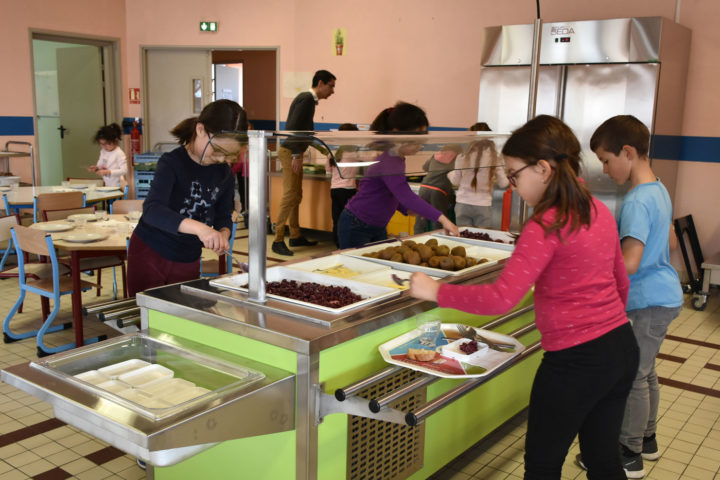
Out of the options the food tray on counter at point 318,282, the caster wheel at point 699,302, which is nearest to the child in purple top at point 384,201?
the food tray on counter at point 318,282

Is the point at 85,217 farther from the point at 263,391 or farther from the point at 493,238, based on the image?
the point at 263,391

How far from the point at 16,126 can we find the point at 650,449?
8042 millimetres

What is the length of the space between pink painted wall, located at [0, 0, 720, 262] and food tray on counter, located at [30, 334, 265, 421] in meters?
5.32

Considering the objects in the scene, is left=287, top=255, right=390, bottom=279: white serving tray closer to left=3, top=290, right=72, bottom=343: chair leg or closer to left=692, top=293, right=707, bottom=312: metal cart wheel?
left=3, top=290, right=72, bottom=343: chair leg

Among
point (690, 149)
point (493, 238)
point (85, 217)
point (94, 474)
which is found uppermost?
point (690, 149)

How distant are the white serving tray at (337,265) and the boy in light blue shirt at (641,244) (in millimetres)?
955

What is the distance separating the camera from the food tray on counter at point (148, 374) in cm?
158

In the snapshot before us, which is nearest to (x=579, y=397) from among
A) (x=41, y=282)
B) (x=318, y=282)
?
(x=318, y=282)

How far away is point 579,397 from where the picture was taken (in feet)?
5.76

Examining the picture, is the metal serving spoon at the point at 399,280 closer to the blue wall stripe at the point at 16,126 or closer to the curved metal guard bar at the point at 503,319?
the curved metal guard bar at the point at 503,319

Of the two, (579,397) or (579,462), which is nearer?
(579,397)

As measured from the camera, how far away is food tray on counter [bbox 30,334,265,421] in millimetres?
1584

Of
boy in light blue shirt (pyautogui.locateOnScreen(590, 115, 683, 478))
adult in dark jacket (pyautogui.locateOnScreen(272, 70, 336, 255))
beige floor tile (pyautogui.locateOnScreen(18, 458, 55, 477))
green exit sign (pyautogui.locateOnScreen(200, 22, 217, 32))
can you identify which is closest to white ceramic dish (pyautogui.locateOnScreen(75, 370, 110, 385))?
beige floor tile (pyautogui.locateOnScreen(18, 458, 55, 477))

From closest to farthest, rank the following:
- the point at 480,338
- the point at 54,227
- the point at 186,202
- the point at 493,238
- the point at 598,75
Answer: the point at 480,338, the point at 186,202, the point at 493,238, the point at 54,227, the point at 598,75
